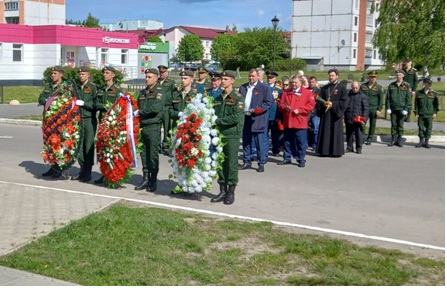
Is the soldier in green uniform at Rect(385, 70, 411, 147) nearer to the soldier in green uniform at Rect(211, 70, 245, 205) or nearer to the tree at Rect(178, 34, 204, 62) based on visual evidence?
the soldier in green uniform at Rect(211, 70, 245, 205)

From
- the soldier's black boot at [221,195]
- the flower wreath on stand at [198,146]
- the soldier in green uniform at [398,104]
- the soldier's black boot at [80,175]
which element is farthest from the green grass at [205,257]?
the soldier in green uniform at [398,104]

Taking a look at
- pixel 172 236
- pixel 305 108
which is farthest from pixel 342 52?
pixel 172 236

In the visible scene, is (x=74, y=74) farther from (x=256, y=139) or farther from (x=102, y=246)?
(x=102, y=246)

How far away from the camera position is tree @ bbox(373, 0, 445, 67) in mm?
25453

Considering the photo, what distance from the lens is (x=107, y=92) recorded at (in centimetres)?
1046

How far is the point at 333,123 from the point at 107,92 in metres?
5.82

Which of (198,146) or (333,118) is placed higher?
(333,118)

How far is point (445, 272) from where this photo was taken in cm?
608

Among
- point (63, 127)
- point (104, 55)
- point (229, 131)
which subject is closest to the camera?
point (229, 131)

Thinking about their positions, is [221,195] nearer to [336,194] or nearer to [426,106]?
[336,194]

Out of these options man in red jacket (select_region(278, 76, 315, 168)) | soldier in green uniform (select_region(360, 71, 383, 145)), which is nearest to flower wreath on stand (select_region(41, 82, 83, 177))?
man in red jacket (select_region(278, 76, 315, 168))

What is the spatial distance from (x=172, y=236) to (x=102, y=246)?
0.84 metres

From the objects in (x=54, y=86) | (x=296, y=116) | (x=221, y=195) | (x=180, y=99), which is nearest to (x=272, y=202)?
(x=221, y=195)

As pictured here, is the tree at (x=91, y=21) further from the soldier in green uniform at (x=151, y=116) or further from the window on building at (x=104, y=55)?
the soldier in green uniform at (x=151, y=116)
